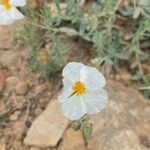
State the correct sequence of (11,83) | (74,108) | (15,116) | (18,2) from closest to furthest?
(74,108) < (18,2) < (15,116) < (11,83)

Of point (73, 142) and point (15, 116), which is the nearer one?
point (73, 142)

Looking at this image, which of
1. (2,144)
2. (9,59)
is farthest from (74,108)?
(9,59)

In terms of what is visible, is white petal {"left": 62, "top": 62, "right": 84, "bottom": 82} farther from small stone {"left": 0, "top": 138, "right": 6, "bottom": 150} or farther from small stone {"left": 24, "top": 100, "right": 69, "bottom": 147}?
small stone {"left": 0, "top": 138, "right": 6, "bottom": 150}

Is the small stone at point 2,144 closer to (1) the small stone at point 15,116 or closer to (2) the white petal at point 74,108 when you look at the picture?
(1) the small stone at point 15,116

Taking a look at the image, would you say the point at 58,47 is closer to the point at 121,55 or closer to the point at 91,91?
the point at 121,55

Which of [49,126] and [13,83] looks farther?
[13,83]

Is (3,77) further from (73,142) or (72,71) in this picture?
(72,71)

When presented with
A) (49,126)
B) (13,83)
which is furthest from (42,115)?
(13,83)
